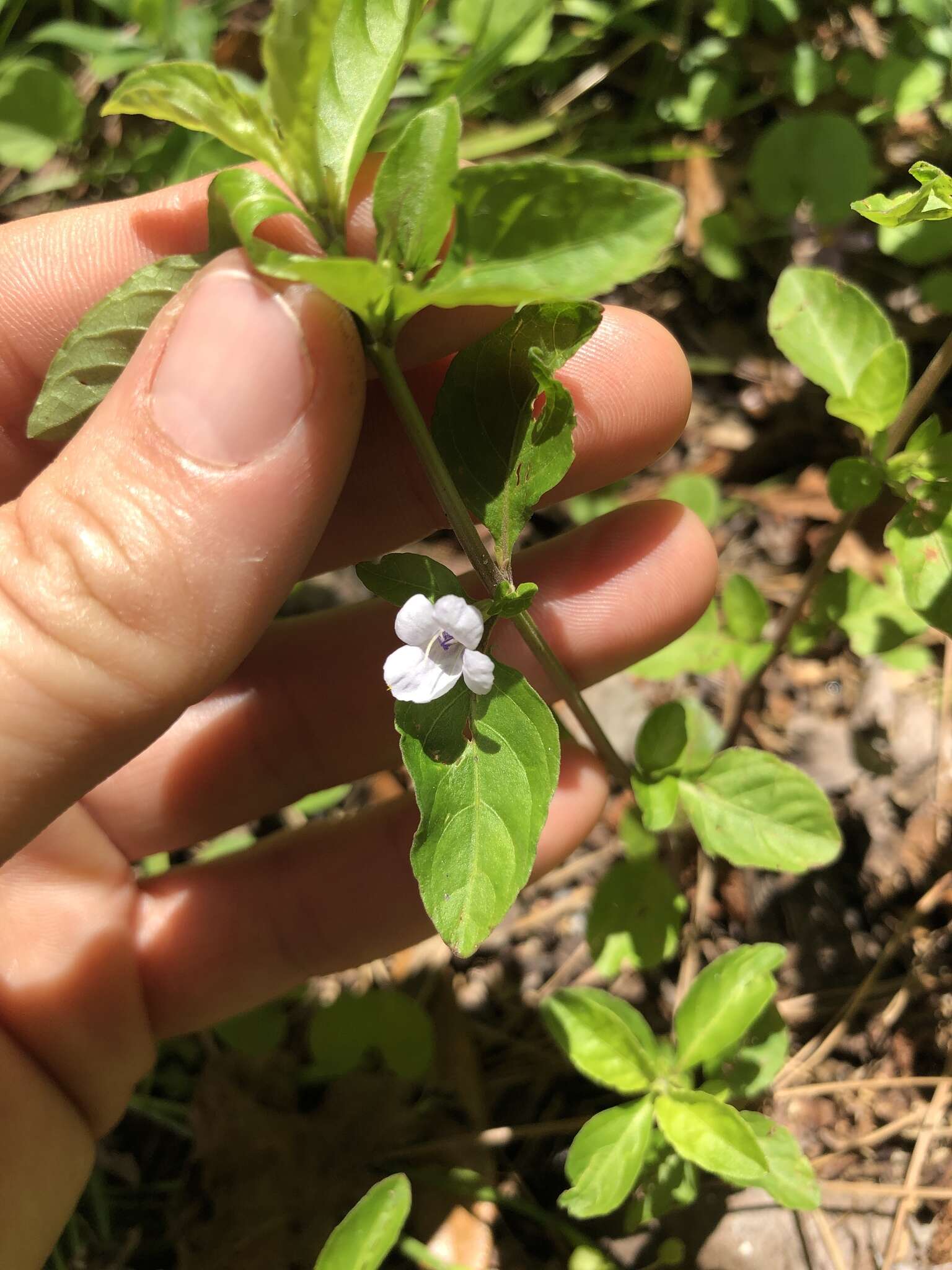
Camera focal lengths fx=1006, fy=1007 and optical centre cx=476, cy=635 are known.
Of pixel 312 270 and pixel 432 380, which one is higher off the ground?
pixel 312 270

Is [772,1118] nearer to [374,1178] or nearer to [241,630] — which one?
[374,1178]

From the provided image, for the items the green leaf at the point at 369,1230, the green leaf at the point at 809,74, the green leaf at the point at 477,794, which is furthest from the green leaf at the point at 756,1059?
the green leaf at the point at 809,74

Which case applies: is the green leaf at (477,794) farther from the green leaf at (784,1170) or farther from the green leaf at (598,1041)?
the green leaf at (784,1170)

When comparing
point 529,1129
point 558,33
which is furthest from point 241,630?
point 558,33

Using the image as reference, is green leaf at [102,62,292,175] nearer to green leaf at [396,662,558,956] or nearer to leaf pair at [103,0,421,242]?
leaf pair at [103,0,421,242]

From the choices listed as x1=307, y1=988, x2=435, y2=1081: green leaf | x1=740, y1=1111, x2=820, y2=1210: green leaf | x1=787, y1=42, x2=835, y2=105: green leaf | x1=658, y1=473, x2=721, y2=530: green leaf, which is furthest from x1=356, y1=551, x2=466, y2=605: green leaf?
x1=787, y1=42, x2=835, y2=105: green leaf
